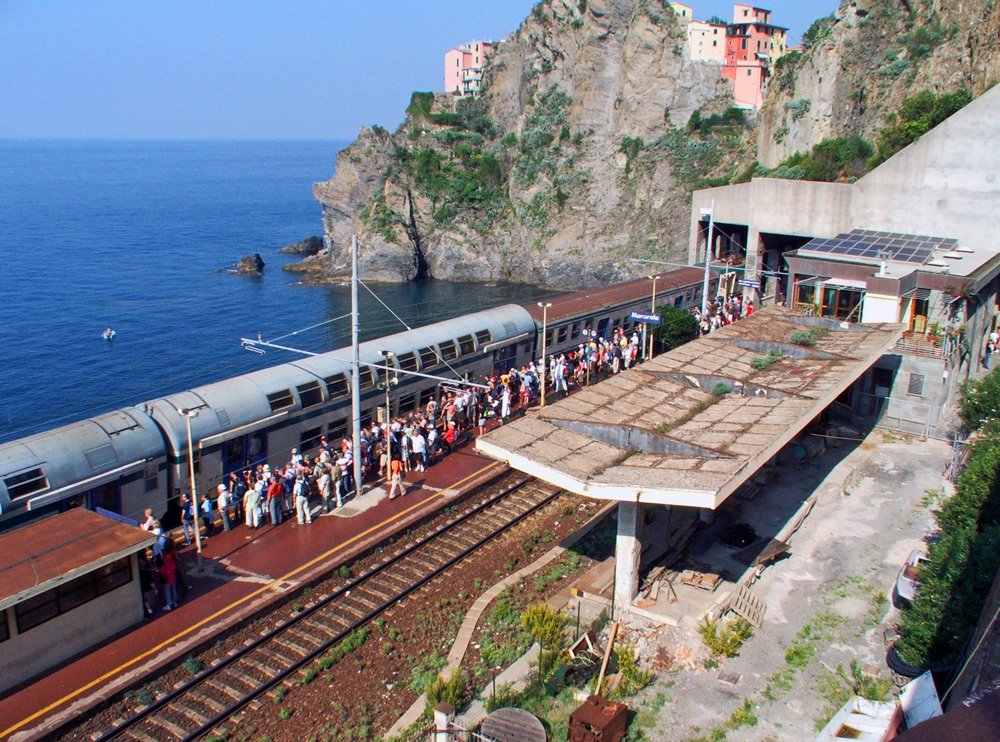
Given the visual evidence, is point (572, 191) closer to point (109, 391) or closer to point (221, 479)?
point (109, 391)

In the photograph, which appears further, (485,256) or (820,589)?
(485,256)

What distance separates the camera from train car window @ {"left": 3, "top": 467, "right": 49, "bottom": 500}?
1869 cm

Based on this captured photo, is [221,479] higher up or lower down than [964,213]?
lower down

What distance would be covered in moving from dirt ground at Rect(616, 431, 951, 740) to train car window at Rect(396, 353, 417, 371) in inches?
481

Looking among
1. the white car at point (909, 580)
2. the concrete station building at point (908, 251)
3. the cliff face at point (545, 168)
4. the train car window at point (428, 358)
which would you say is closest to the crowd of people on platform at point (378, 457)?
the train car window at point (428, 358)

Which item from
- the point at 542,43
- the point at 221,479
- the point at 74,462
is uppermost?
the point at 542,43

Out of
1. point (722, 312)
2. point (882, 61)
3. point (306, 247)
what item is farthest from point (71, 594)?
point (306, 247)

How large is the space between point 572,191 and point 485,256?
1152 centimetres

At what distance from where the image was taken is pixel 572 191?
8906 cm

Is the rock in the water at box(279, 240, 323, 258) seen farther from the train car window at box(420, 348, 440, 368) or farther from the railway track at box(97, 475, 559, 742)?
the railway track at box(97, 475, 559, 742)

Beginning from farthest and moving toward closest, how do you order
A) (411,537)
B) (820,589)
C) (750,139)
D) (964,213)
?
(750,139)
(964,213)
(411,537)
(820,589)

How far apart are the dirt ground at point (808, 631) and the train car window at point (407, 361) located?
1221 cm

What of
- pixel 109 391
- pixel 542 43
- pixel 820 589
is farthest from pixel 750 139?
pixel 820 589

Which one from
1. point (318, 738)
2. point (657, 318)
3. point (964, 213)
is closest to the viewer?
point (318, 738)
